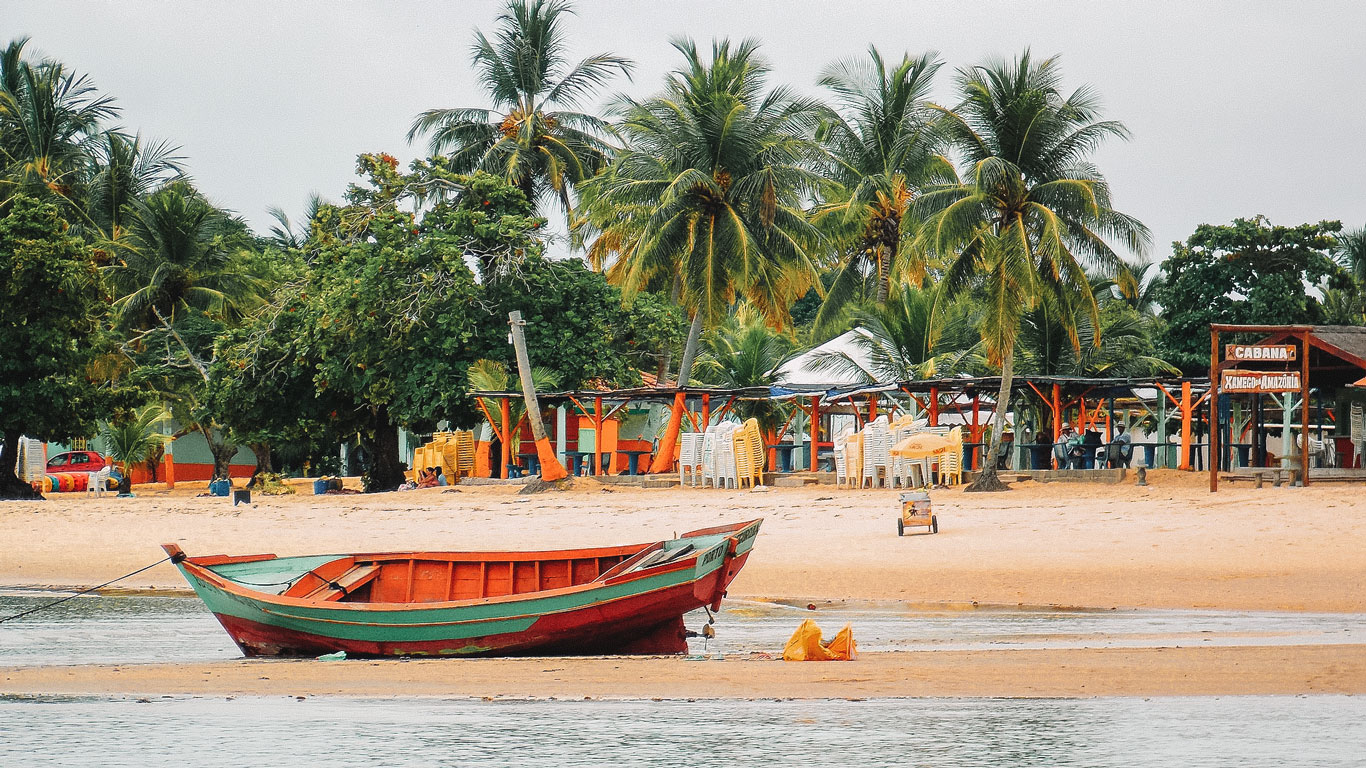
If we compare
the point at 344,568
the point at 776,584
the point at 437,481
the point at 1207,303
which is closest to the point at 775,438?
the point at 437,481

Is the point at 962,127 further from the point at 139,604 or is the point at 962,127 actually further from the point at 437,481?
the point at 139,604

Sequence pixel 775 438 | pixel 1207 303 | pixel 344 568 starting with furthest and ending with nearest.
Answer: pixel 1207 303
pixel 775 438
pixel 344 568

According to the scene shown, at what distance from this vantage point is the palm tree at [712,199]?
102 feet

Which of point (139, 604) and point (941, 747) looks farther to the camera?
point (139, 604)

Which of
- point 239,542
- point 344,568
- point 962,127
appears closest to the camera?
point 344,568

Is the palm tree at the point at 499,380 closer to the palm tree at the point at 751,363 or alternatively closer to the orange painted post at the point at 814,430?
the orange painted post at the point at 814,430

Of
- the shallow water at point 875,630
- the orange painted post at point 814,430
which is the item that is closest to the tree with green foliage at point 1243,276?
the orange painted post at point 814,430

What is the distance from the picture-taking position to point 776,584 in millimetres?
15930

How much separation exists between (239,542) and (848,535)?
905 centimetres

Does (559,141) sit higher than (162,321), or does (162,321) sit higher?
(559,141)

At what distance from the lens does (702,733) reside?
7.50 metres

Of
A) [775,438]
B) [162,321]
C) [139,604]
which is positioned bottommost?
[139,604]

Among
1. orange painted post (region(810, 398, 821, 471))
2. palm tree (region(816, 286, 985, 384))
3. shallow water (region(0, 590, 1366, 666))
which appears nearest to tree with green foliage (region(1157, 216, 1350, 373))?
palm tree (region(816, 286, 985, 384))

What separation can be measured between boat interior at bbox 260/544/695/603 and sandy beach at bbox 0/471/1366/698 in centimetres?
116
